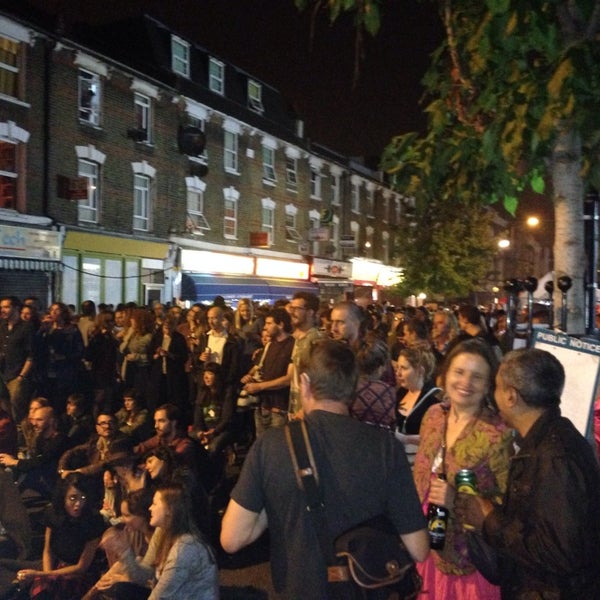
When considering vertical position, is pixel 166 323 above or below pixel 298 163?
below

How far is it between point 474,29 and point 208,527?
13.0ft

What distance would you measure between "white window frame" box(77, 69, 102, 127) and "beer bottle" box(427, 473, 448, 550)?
59.5ft

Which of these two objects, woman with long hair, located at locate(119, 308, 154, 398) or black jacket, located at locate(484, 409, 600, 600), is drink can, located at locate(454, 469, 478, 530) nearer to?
black jacket, located at locate(484, 409, 600, 600)

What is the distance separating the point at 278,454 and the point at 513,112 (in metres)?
2.70

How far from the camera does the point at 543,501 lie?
2.72 metres

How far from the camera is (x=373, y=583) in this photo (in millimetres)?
2650

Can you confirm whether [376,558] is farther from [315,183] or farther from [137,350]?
[315,183]

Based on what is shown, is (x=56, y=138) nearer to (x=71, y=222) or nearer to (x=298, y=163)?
(x=71, y=222)

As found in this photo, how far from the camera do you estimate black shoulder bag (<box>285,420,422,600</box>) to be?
8.66ft

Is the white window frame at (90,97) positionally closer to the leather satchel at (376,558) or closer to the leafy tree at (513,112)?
the leafy tree at (513,112)

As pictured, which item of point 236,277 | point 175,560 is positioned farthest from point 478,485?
point 236,277

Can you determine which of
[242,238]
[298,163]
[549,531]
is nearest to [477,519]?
[549,531]

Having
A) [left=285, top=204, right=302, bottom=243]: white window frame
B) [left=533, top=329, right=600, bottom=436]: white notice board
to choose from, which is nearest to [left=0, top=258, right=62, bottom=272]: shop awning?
[left=285, top=204, right=302, bottom=243]: white window frame

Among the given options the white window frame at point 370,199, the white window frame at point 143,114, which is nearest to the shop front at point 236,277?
the white window frame at point 143,114
